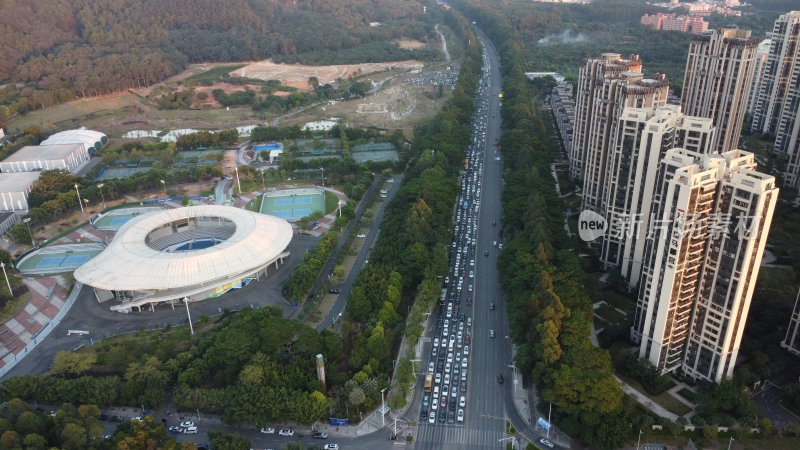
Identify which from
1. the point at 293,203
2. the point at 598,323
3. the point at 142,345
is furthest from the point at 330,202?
the point at 598,323

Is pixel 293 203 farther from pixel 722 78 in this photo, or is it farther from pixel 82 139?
pixel 722 78

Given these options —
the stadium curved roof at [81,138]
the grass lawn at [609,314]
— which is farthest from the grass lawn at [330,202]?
the stadium curved roof at [81,138]

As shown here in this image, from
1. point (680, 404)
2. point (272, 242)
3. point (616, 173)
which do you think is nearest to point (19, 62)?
point (272, 242)

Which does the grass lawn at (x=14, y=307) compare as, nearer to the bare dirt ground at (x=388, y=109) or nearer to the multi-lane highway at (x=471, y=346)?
the multi-lane highway at (x=471, y=346)

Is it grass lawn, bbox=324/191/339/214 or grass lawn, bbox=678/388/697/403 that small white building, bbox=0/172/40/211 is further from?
grass lawn, bbox=678/388/697/403

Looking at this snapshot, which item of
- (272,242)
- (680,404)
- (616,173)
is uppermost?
(616,173)

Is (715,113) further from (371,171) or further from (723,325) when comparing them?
(371,171)
